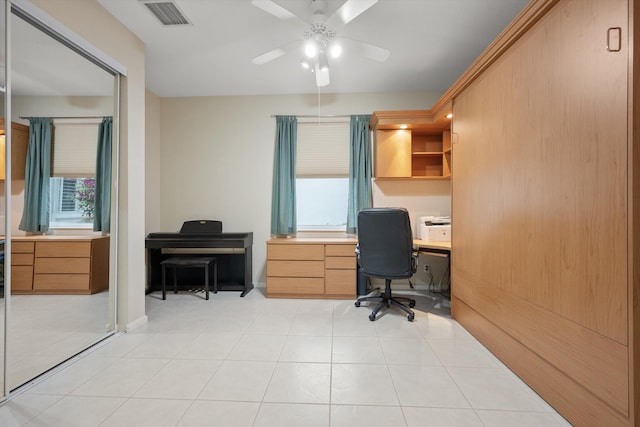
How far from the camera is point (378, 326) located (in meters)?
2.67

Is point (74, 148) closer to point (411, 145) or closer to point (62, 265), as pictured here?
point (62, 265)

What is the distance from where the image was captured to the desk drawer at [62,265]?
188 centimetres

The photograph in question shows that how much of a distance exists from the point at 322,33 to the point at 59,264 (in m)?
2.74

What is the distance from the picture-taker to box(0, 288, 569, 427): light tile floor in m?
1.45

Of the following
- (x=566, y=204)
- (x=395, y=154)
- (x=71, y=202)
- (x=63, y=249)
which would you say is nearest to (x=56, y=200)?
(x=71, y=202)

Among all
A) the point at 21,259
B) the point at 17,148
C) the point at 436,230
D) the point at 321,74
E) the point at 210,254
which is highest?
the point at 321,74

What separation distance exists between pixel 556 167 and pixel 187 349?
277cm

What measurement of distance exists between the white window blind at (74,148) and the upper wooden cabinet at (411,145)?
9.78 ft

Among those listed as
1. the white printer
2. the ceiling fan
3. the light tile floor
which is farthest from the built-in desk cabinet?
the ceiling fan

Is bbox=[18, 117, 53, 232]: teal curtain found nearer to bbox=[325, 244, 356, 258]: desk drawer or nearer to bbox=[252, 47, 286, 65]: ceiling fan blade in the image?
bbox=[252, 47, 286, 65]: ceiling fan blade

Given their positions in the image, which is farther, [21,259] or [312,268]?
[312,268]

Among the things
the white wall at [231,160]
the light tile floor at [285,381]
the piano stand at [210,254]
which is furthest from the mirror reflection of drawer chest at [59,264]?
the white wall at [231,160]

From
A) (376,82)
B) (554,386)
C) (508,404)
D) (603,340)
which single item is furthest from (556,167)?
(376,82)

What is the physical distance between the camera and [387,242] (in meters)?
2.81
